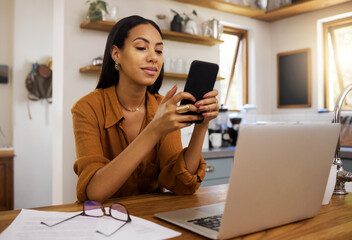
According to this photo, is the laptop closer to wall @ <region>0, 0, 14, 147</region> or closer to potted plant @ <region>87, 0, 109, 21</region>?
potted plant @ <region>87, 0, 109, 21</region>

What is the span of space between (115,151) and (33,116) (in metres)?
2.71

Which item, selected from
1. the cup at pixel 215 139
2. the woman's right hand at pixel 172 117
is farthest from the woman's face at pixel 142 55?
the cup at pixel 215 139

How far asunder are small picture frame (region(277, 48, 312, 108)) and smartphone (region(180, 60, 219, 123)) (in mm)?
3148

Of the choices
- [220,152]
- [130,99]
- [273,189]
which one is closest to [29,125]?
[220,152]

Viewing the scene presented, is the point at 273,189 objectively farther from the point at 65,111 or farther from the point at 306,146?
the point at 65,111

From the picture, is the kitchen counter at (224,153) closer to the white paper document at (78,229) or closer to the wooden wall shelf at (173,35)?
the wooden wall shelf at (173,35)

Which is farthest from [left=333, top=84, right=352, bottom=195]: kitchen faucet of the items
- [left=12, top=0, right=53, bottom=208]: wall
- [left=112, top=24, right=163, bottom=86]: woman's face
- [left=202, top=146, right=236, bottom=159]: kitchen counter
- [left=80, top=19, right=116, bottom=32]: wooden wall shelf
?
[left=12, top=0, right=53, bottom=208]: wall

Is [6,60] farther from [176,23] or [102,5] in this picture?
[176,23]

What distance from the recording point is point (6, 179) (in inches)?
136

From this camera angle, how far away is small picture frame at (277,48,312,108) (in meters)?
3.85

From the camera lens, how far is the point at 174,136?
1.45m

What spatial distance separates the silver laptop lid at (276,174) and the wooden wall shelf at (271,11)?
283 cm

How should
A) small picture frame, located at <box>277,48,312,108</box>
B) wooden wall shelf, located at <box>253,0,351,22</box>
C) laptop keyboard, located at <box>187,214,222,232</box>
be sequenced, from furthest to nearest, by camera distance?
small picture frame, located at <box>277,48,312,108</box>
wooden wall shelf, located at <box>253,0,351,22</box>
laptop keyboard, located at <box>187,214,222,232</box>

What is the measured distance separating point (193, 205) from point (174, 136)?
485 millimetres
